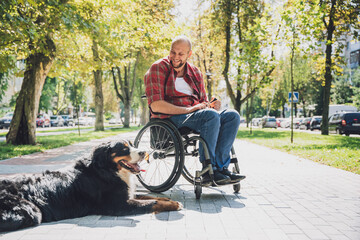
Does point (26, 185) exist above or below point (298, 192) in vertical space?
above

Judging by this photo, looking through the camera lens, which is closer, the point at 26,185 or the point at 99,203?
the point at 26,185

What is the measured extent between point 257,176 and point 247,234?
3.24 metres

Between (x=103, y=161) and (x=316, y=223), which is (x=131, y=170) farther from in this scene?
(x=316, y=223)

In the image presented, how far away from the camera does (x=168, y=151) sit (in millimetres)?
4172

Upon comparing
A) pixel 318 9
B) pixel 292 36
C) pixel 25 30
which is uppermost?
pixel 318 9

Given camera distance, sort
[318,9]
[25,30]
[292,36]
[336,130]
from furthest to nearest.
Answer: [336,130] → [318,9] → [292,36] → [25,30]

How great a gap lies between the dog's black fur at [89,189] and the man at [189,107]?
0.89 meters

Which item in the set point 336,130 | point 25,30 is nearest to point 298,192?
point 25,30

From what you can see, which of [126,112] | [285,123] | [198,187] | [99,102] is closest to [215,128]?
[198,187]

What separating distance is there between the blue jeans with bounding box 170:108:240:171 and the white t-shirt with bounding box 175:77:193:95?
16.4 inches

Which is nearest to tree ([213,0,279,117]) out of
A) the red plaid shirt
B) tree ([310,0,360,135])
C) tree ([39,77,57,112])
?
tree ([310,0,360,135])

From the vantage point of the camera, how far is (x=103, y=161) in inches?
131

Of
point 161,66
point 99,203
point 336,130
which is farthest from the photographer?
point 336,130

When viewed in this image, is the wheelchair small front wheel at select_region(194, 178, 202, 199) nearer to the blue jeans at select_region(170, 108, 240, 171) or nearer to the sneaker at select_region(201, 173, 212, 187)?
the sneaker at select_region(201, 173, 212, 187)
